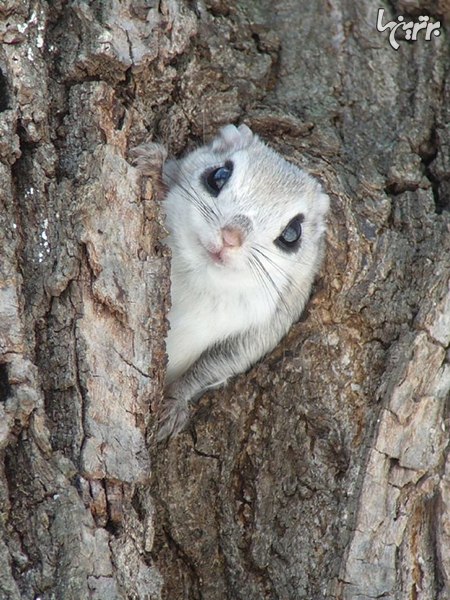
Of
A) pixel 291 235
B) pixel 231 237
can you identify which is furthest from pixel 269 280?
pixel 231 237

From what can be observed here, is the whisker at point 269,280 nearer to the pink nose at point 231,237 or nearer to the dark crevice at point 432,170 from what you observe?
the pink nose at point 231,237

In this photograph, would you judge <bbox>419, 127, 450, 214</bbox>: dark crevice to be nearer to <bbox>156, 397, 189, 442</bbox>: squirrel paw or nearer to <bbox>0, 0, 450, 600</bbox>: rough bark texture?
<bbox>0, 0, 450, 600</bbox>: rough bark texture

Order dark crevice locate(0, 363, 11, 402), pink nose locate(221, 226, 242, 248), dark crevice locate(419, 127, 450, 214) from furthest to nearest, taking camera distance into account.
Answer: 1. dark crevice locate(419, 127, 450, 214)
2. pink nose locate(221, 226, 242, 248)
3. dark crevice locate(0, 363, 11, 402)

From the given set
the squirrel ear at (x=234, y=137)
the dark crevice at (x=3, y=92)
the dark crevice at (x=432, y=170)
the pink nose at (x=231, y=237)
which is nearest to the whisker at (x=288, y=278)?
the pink nose at (x=231, y=237)

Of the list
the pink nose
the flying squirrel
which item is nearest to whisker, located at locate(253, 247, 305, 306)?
the flying squirrel

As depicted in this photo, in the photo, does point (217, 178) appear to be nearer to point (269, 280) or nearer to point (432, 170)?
point (269, 280)

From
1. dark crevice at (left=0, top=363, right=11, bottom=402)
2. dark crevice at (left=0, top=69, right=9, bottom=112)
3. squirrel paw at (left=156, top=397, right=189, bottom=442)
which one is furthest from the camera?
squirrel paw at (left=156, top=397, right=189, bottom=442)

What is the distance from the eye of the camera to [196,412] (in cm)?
360

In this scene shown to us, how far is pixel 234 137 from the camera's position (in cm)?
368

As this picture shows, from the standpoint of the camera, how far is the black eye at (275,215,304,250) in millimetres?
3585

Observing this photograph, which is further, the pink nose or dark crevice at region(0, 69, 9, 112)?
the pink nose

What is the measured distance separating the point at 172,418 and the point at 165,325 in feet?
2.23

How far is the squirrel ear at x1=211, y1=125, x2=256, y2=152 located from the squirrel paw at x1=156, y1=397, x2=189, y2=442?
1.22m

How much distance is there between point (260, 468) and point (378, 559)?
649 mm
